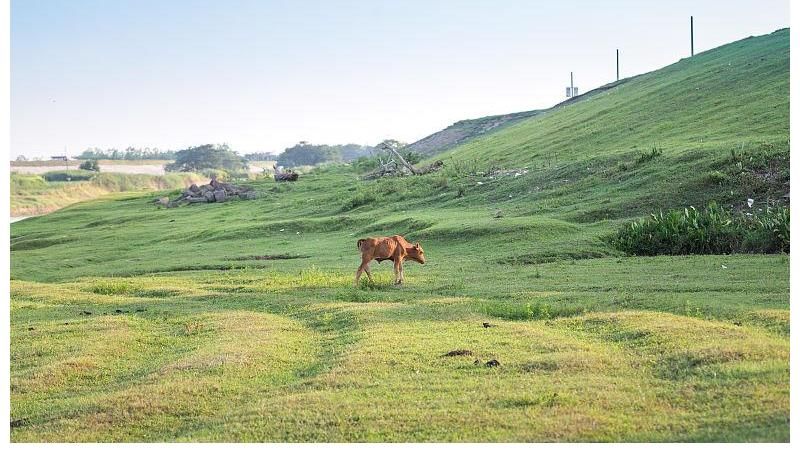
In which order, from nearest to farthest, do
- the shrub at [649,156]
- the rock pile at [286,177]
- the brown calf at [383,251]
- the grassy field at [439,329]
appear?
1. the grassy field at [439,329]
2. the brown calf at [383,251]
3. the shrub at [649,156]
4. the rock pile at [286,177]

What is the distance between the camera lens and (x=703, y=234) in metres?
20.8

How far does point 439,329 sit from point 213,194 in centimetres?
3822

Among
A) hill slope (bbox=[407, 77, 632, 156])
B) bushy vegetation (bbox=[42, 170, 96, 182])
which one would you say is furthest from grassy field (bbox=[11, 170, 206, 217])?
hill slope (bbox=[407, 77, 632, 156])

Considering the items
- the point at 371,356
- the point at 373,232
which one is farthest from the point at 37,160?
the point at 371,356

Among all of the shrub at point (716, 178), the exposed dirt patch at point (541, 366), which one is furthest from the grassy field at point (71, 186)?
the exposed dirt patch at point (541, 366)

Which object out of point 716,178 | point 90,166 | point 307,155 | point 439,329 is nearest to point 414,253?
point 439,329

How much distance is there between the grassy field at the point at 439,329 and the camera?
29.0 ft

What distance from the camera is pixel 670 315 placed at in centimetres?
1252

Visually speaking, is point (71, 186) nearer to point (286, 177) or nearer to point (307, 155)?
point (286, 177)

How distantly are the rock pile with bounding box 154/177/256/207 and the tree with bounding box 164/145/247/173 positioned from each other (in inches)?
2462

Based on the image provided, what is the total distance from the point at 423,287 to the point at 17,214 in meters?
57.5

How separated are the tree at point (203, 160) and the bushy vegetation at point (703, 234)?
313 ft

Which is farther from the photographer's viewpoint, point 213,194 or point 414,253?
point 213,194

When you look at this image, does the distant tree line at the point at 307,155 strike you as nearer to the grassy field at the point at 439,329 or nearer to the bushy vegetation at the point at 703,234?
the grassy field at the point at 439,329
